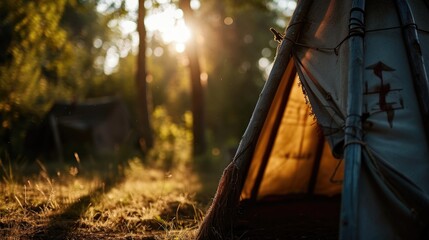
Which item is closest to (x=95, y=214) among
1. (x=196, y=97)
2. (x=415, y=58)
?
(x=415, y=58)

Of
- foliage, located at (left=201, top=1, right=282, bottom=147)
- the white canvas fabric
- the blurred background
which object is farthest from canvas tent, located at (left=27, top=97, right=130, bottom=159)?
the white canvas fabric

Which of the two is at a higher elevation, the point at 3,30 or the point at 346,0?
the point at 3,30

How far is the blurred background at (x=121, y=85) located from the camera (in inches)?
430

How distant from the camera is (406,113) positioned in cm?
365

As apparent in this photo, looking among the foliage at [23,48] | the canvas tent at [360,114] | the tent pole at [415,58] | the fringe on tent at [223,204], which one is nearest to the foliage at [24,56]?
the foliage at [23,48]

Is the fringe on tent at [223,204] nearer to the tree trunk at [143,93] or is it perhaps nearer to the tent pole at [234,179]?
the tent pole at [234,179]

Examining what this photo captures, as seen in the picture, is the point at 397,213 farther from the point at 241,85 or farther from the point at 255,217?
the point at 241,85

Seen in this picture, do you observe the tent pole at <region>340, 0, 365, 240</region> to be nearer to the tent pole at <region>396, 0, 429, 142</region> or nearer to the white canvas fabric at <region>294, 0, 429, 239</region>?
the white canvas fabric at <region>294, 0, 429, 239</region>

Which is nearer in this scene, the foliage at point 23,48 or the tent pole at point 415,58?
the tent pole at point 415,58

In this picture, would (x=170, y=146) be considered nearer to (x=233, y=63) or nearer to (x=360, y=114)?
(x=360, y=114)

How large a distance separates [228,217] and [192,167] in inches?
336

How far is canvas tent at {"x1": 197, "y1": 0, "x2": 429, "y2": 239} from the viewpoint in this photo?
328cm

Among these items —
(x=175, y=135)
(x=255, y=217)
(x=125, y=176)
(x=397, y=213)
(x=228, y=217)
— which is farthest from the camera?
(x=175, y=135)

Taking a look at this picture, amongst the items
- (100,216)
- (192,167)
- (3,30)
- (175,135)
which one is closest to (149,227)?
(100,216)
